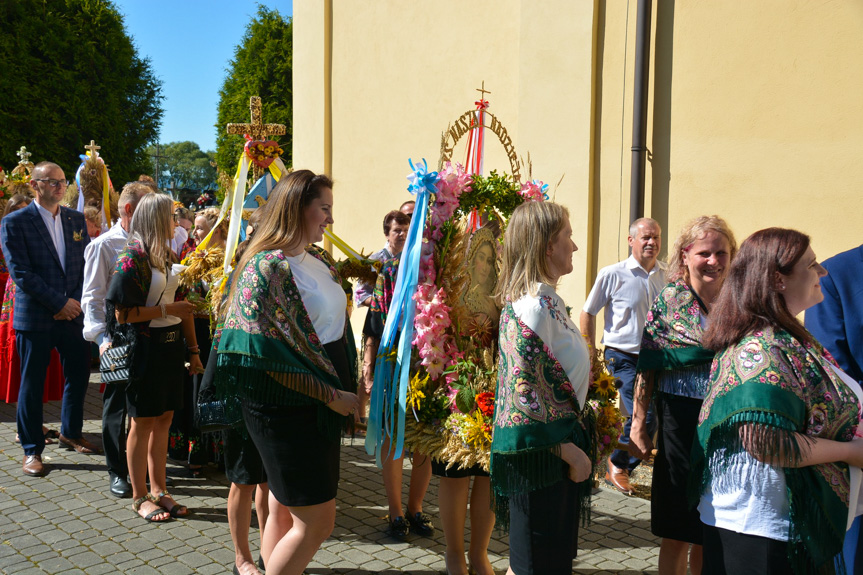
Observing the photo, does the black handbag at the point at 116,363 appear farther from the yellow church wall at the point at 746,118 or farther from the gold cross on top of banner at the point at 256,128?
the yellow church wall at the point at 746,118

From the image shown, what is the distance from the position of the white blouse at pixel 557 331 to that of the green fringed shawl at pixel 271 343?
2.84ft

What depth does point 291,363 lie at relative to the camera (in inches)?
120

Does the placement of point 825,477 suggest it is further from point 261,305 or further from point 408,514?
point 408,514

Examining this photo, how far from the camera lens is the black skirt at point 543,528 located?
2.93 metres

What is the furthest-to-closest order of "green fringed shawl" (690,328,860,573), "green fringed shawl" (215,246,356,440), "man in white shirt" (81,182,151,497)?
"man in white shirt" (81,182,151,497) → "green fringed shawl" (215,246,356,440) → "green fringed shawl" (690,328,860,573)

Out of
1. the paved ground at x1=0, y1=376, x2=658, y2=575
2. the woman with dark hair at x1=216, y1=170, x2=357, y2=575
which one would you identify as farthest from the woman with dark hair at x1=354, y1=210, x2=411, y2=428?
the paved ground at x1=0, y1=376, x2=658, y2=575

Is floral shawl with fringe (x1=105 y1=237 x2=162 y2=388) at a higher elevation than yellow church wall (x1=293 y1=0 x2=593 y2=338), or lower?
lower

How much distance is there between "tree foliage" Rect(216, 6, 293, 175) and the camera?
28891 mm

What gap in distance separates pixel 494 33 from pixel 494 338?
17.8 ft

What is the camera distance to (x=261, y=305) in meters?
3.05

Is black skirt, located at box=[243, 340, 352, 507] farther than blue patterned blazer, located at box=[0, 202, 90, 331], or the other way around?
blue patterned blazer, located at box=[0, 202, 90, 331]

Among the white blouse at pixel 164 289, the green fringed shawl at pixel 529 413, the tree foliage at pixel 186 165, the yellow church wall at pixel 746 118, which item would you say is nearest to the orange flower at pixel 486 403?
the green fringed shawl at pixel 529 413

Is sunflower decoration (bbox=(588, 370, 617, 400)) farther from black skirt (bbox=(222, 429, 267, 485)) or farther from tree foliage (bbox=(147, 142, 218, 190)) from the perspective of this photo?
tree foliage (bbox=(147, 142, 218, 190))

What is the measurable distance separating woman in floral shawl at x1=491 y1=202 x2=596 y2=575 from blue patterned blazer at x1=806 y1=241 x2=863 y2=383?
109cm
